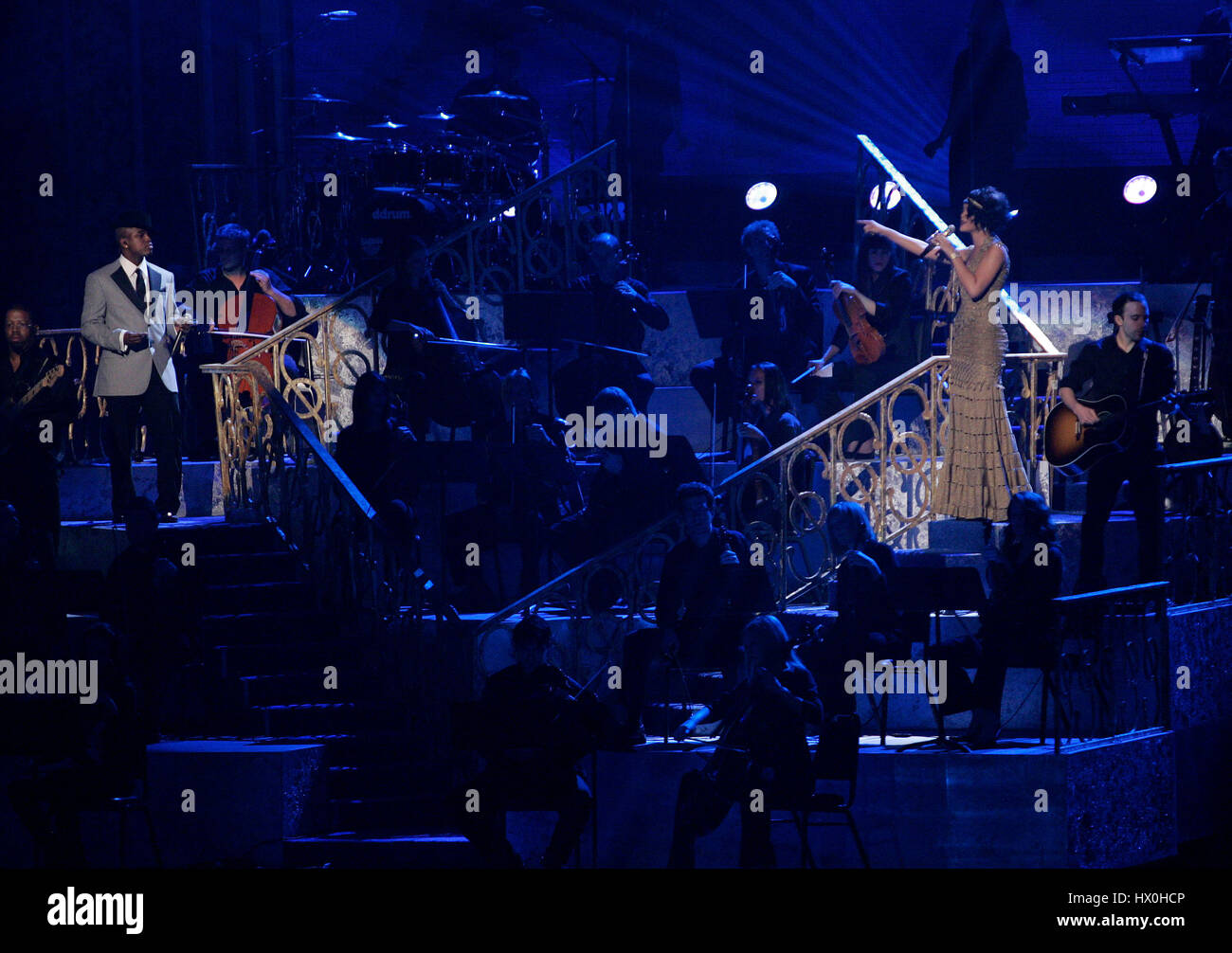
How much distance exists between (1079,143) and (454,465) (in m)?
5.62

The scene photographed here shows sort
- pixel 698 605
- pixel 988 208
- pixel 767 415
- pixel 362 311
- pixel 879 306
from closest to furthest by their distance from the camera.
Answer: pixel 698 605 < pixel 988 208 < pixel 767 415 < pixel 879 306 < pixel 362 311

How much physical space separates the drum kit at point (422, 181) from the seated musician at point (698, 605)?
3577 millimetres

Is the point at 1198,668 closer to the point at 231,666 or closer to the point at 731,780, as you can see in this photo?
the point at 731,780

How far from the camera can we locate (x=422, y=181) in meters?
11.5

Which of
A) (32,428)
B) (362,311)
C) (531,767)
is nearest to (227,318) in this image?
(362,311)

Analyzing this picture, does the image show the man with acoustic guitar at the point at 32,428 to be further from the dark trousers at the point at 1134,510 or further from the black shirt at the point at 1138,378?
the black shirt at the point at 1138,378

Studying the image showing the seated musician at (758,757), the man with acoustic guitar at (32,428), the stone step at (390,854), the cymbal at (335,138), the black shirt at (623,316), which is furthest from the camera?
the cymbal at (335,138)

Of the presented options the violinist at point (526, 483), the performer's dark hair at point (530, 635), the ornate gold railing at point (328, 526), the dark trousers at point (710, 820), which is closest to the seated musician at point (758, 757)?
the dark trousers at point (710, 820)

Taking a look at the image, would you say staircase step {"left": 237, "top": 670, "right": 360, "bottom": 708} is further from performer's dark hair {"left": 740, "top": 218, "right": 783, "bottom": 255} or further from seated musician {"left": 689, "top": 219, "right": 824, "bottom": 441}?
performer's dark hair {"left": 740, "top": 218, "right": 783, "bottom": 255}

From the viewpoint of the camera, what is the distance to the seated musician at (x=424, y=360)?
916 cm

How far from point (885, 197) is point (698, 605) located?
321 centimetres

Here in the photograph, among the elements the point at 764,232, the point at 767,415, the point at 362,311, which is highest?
the point at 764,232

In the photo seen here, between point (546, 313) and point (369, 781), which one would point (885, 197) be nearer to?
point (546, 313)

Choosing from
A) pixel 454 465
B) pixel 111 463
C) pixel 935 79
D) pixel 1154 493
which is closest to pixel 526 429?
pixel 454 465
